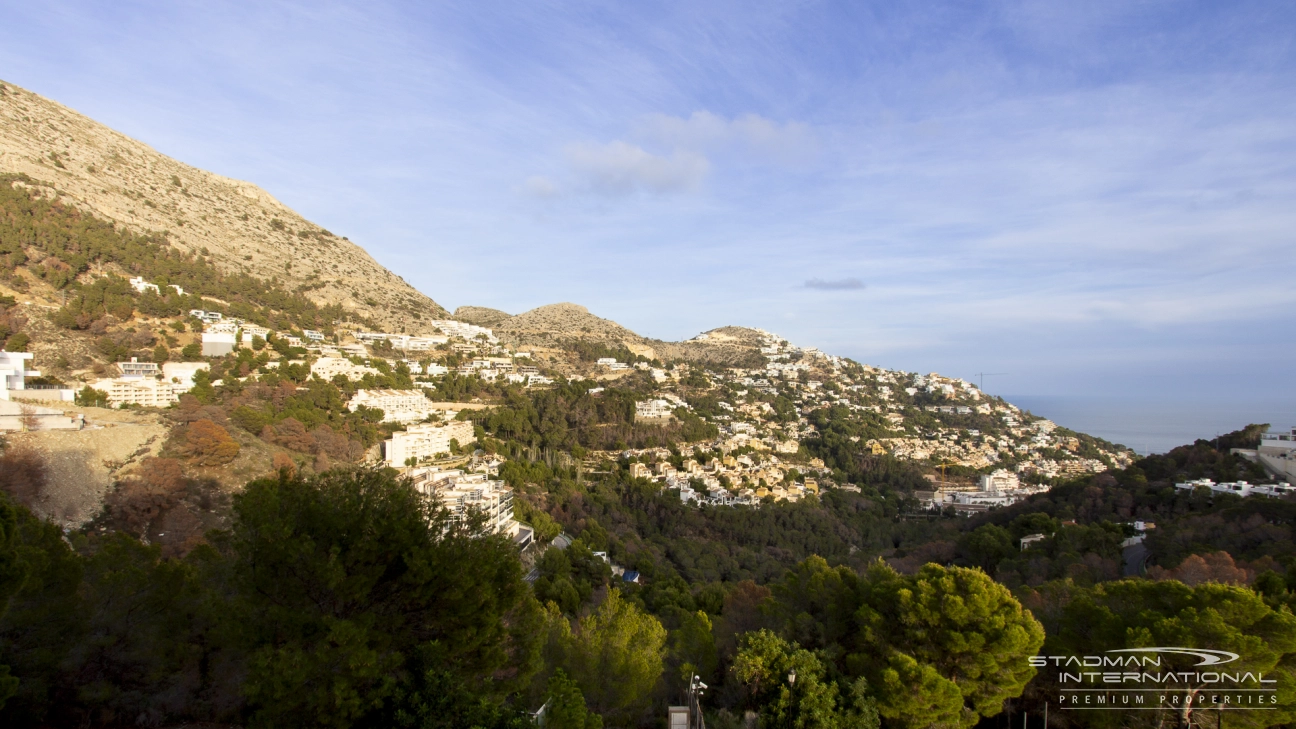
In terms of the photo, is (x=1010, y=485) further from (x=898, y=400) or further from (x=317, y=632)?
(x=317, y=632)

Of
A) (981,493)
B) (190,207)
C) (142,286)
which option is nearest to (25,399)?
(142,286)

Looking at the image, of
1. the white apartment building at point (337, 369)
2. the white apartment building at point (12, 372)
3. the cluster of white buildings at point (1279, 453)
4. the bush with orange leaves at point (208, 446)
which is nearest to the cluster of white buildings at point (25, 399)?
the white apartment building at point (12, 372)

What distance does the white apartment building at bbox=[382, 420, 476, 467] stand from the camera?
2716 centimetres

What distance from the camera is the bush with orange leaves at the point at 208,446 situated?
17.6 m

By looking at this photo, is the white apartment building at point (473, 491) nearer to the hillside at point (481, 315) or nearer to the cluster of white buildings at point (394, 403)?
the cluster of white buildings at point (394, 403)

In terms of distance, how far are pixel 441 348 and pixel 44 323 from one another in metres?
24.3

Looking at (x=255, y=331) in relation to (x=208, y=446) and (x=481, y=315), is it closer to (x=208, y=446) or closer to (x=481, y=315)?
(x=208, y=446)

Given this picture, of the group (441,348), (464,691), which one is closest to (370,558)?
(464,691)

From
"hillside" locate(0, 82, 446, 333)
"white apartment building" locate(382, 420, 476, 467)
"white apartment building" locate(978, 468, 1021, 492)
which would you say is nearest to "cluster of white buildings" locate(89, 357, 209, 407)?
"white apartment building" locate(382, 420, 476, 467)

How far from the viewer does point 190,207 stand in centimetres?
4625

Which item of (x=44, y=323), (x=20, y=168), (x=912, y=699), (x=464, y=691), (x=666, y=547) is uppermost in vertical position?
(x=20, y=168)

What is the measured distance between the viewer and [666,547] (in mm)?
23953

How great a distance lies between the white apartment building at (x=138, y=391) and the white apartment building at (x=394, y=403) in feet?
23.9

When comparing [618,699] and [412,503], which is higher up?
[412,503]
